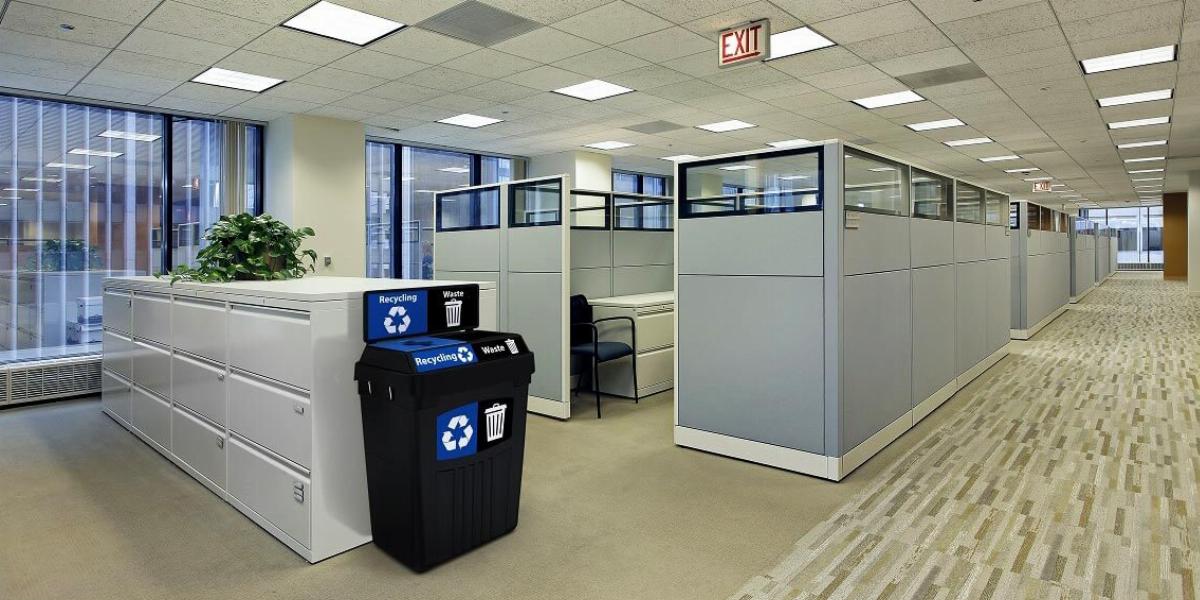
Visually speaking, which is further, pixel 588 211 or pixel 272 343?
pixel 588 211

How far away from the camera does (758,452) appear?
3.50 metres

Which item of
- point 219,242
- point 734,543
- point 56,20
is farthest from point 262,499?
point 56,20

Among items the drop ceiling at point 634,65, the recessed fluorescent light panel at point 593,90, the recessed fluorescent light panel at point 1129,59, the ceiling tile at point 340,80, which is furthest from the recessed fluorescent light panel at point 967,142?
Result: the ceiling tile at point 340,80

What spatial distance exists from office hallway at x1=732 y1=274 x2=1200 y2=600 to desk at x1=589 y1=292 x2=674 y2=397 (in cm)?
197

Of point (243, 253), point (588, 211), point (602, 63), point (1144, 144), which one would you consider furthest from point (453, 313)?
point (1144, 144)

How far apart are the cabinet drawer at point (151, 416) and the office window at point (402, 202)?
409 cm

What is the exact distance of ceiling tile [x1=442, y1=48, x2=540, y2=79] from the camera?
4949 mm

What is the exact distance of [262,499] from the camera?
271cm

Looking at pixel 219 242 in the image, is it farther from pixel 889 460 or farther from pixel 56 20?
pixel 889 460

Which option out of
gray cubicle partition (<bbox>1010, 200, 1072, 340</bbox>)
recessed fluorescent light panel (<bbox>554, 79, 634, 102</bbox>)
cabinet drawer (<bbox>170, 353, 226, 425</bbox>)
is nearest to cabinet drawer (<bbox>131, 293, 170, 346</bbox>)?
cabinet drawer (<bbox>170, 353, 226, 425</bbox>)

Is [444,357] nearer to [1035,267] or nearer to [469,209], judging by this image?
[469,209]

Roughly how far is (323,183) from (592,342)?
151 inches

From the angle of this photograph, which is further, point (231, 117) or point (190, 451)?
point (231, 117)

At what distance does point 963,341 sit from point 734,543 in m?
3.55
